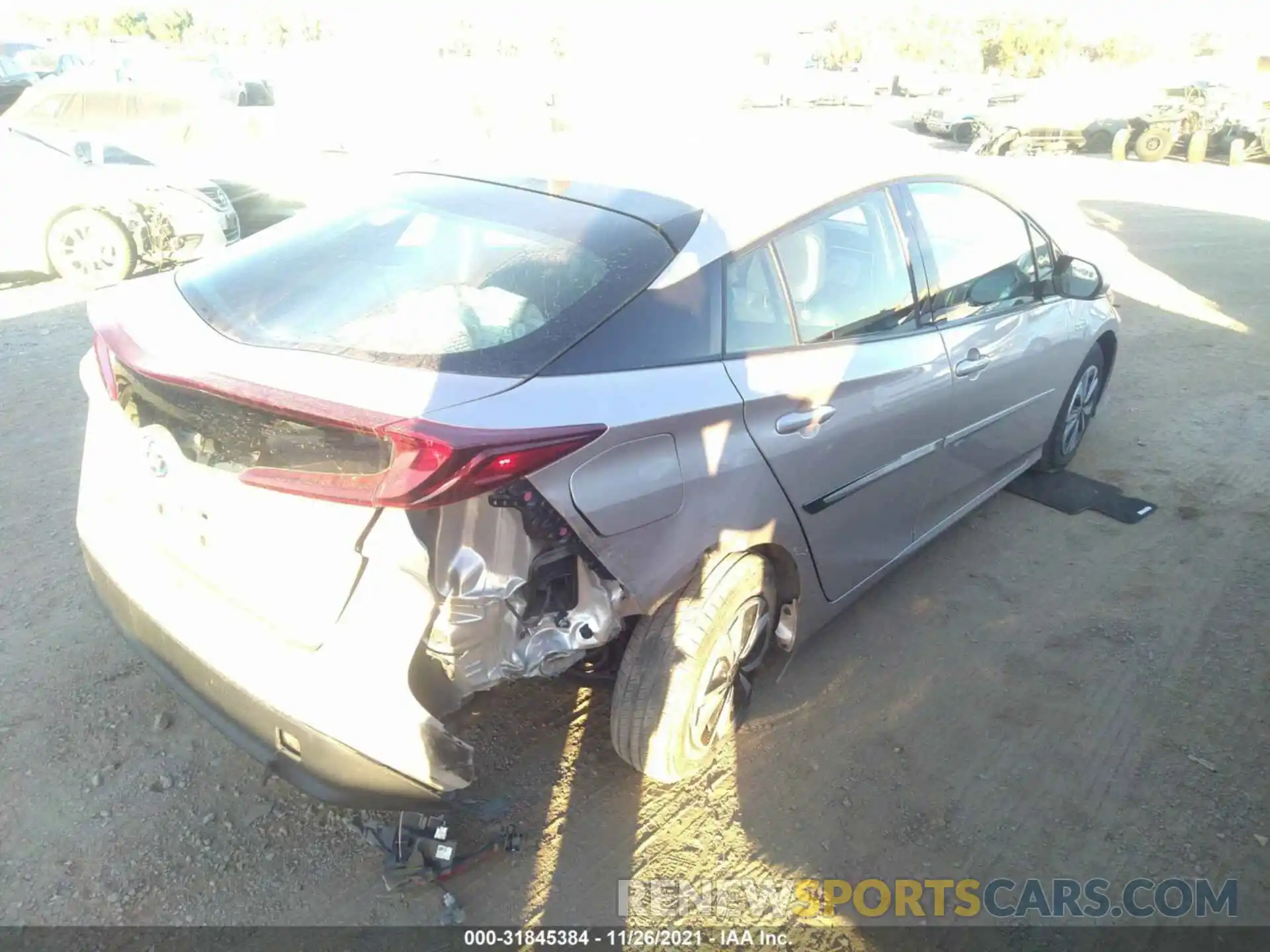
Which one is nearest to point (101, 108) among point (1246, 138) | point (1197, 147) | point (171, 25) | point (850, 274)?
point (850, 274)

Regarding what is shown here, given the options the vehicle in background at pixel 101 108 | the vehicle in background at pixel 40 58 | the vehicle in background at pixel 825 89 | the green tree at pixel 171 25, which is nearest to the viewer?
the vehicle in background at pixel 101 108

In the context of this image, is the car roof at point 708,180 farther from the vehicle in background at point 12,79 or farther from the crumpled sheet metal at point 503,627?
the vehicle in background at point 12,79

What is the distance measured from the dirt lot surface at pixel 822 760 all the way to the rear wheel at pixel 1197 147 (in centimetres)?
1652

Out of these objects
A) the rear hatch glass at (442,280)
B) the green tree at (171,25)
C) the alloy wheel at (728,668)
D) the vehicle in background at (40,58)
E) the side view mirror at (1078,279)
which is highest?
the green tree at (171,25)

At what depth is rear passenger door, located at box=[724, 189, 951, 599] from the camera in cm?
246

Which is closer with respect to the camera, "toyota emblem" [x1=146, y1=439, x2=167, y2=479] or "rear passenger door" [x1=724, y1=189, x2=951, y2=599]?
"toyota emblem" [x1=146, y1=439, x2=167, y2=479]

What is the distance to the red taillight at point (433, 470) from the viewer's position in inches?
69.6

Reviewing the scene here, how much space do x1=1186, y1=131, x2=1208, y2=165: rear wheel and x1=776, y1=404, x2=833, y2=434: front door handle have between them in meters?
18.8

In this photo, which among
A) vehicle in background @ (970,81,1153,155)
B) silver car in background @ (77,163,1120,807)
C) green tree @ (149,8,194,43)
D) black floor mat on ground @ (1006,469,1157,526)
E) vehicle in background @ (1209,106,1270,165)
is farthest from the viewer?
green tree @ (149,8,194,43)

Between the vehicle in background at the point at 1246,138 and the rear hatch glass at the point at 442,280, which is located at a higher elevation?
the rear hatch glass at the point at 442,280

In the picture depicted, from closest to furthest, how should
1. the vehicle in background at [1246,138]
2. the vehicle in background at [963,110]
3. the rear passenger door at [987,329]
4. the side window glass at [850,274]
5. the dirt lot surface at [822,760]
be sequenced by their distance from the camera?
the dirt lot surface at [822,760] → the side window glass at [850,274] → the rear passenger door at [987,329] → the vehicle in background at [1246,138] → the vehicle in background at [963,110]

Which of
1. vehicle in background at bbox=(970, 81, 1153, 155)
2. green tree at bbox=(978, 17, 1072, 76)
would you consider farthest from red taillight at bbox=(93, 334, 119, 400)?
green tree at bbox=(978, 17, 1072, 76)

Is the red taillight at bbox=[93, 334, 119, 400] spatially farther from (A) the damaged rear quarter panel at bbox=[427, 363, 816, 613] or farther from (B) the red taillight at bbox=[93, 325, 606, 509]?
(A) the damaged rear quarter panel at bbox=[427, 363, 816, 613]

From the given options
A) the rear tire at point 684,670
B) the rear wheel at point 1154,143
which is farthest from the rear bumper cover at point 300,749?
the rear wheel at point 1154,143
